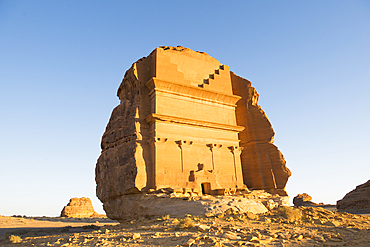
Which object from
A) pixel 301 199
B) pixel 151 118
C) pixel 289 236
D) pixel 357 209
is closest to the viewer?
pixel 289 236

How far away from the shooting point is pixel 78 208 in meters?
43.2

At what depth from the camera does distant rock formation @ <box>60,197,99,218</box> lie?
139 ft

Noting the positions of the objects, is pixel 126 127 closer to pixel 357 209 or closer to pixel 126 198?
pixel 126 198

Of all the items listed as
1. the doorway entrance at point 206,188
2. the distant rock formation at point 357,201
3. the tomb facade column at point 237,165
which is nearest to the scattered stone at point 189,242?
the doorway entrance at point 206,188

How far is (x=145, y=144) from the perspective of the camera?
1612cm

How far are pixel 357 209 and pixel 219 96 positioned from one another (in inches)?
680

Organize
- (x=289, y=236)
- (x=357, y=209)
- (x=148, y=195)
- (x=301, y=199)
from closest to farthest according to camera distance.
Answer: (x=289, y=236) → (x=148, y=195) → (x=357, y=209) → (x=301, y=199)

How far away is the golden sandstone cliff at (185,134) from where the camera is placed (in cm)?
1590

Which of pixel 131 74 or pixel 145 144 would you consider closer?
pixel 145 144

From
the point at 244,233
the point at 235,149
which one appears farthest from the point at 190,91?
the point at 244,233

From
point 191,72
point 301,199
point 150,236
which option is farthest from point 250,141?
point 301,199

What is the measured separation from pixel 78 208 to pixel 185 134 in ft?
109

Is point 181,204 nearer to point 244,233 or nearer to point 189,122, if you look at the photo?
point 244,233

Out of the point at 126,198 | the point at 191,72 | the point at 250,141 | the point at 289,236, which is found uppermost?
the point at 191,72
